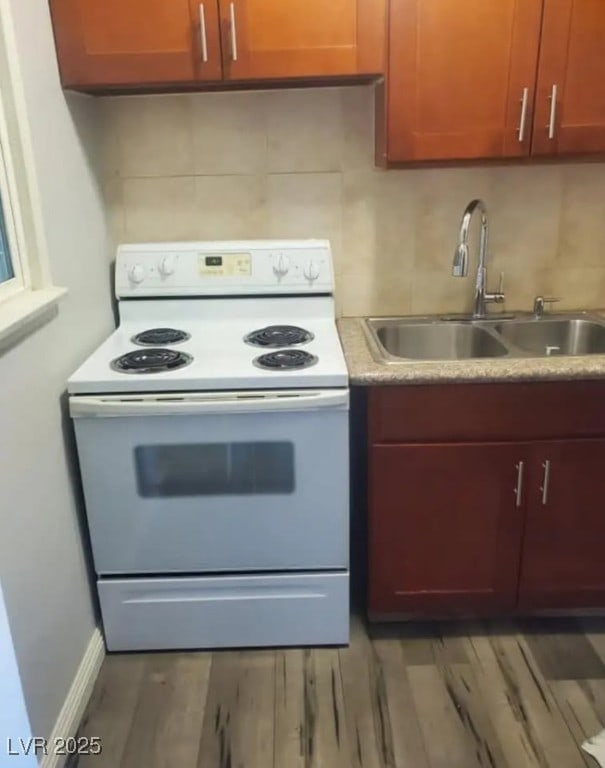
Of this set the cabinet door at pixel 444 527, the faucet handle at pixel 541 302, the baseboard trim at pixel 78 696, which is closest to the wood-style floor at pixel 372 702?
the baseboard trim at pixel 78 696

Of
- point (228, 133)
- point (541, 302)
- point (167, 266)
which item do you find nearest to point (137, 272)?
point (167, 266)

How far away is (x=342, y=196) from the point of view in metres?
2.24

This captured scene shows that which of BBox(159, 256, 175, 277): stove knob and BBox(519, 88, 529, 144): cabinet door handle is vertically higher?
BBox(519, 88, 529, 144): cabinet door handle

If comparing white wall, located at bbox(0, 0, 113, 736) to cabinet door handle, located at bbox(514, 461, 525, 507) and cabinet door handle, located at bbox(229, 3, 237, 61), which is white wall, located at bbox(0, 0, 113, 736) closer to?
cabinet door handle, located at bbox(229, 3, 237, 61)

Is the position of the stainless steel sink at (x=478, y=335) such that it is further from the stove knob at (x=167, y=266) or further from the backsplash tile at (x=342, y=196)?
the stove knob at (x=167, y=266)

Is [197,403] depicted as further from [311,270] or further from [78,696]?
[78,696]

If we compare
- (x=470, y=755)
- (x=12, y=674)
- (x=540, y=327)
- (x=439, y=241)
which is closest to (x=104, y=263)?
(x=439, y=241)

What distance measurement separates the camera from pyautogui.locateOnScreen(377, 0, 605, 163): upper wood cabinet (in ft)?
5.74

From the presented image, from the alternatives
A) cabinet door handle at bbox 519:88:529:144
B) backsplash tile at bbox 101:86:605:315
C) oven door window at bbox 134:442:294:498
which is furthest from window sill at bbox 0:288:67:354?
cabinet door handle at bbox 519:88:529:144

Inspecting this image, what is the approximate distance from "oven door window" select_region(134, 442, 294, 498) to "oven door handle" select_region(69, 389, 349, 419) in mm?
115

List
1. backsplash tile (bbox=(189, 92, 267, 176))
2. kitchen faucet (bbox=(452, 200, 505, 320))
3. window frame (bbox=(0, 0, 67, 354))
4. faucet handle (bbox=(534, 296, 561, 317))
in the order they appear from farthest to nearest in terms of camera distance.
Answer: faucet handle (bbox=(534, 296, 561, 317)) → backsplash tile (bbox=(189, 92, 267, 176)) → kitchen faucet (bbox=(452, 200, 505, 320)) → window frame (bbox=(0, 0, 67, 354))

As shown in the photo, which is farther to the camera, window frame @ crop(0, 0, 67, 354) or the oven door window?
the oven door window

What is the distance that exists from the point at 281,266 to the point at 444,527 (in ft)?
3.17

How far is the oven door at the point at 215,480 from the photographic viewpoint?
174 centimetres
